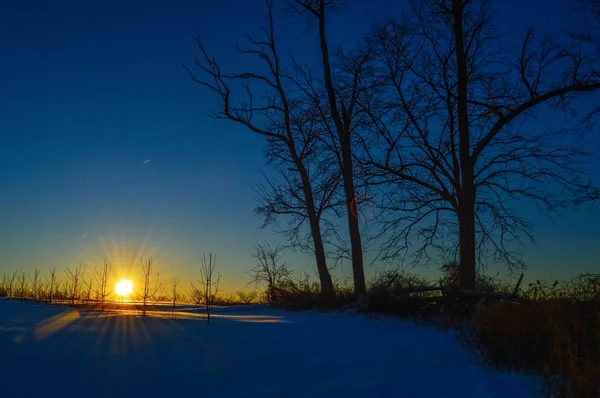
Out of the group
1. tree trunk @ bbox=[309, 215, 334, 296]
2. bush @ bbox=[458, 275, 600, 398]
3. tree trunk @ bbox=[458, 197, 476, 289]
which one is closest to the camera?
bush @ bbox=[458, 275, 600, 398]

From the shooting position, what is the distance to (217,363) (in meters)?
5.40

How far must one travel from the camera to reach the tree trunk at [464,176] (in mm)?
13414

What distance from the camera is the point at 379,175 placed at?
15.0 m

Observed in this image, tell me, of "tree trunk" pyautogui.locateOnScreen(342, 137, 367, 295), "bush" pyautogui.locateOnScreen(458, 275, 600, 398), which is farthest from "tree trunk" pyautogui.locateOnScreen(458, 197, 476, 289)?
"bush" pyautogui.locateOnScreen(458, 275, 600, 398)

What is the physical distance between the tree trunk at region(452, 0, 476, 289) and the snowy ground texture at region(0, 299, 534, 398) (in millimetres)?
6173

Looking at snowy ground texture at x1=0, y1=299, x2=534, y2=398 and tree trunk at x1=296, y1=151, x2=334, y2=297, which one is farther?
tree trunk at x1=296, y1=151, x2=334, y2=297

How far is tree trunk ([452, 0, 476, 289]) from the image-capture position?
44.0 feet

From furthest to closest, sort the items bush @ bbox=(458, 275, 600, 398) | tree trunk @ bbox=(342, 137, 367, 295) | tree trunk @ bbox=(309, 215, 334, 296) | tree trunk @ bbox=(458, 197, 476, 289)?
tree trunk @ bbox=(309, 215, 334, 296) < tree trunk @ bbox=(342, 137, 367, 295) < tree trunk @ bbox=(458, 197, 476, 289) < bush @ bbox=(458, 275, 600, 398)

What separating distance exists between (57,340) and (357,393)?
127 inches

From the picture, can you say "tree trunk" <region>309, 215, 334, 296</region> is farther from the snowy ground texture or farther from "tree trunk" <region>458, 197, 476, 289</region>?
the snowy ground texture

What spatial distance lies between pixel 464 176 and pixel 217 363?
10.3 m

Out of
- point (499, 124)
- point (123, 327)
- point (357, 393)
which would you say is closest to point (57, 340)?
point (123, 327)

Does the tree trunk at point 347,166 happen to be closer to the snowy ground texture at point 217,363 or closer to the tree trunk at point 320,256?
the tree trunk at point 320,256

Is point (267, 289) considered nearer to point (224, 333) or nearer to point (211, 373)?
point (224, 333)
